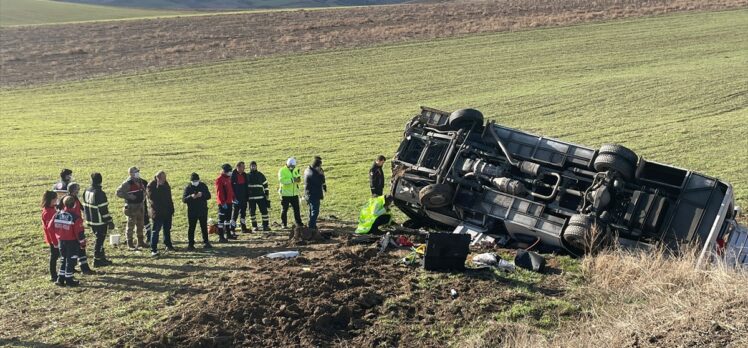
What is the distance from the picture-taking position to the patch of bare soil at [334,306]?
369 inches

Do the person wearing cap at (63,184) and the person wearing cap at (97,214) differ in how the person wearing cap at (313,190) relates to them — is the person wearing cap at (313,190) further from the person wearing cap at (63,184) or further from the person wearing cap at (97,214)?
the person wearing cap at (63,184)

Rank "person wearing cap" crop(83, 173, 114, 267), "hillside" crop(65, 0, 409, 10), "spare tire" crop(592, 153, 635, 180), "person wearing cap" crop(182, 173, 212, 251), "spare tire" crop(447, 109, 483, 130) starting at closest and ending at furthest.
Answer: "spare tire" crop(592, 153, 635, 180)
"person wearing cap" crop(83, 173, 114, 267)
"person wearing cap" crop(182, 173, 212, 251)
"spare tire" crop(447, 109, 483, 130)
"hillside" crop(65, 0, 409, 10)

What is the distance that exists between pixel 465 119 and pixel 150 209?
648cm

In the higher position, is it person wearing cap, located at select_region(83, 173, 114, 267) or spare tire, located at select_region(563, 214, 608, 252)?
spare tire, located at select_region(563, 214, 608, 252)

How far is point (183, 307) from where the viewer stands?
33.9 feet

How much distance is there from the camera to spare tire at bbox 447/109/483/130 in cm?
1423

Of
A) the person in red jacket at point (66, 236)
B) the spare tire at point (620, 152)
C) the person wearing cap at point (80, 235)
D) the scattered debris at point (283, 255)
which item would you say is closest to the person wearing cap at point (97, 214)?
the person wearing cap at point (80, 235)

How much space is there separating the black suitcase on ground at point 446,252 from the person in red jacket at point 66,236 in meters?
5.84

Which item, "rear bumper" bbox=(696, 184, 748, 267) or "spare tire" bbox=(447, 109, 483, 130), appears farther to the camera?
"spare tire" bbox=(447, 109, 483, 130)

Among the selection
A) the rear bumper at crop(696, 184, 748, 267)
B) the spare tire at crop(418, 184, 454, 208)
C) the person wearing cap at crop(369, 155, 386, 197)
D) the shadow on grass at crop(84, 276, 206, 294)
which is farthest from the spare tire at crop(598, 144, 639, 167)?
the shadow on grass at crop(84, 276, 206, 294)

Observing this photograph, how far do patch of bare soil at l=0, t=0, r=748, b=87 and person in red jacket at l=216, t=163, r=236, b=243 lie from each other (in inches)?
1160

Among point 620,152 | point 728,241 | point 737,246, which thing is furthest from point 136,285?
point 737,246

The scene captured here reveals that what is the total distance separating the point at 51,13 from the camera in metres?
73.9

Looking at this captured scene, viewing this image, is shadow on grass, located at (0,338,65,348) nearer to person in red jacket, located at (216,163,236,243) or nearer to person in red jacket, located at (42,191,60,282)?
person in red jacket, located at (42,191,60,282)
